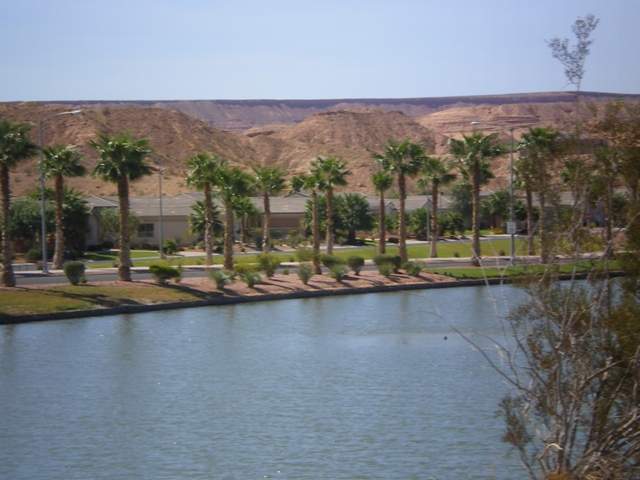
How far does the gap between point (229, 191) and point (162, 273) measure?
363 inches

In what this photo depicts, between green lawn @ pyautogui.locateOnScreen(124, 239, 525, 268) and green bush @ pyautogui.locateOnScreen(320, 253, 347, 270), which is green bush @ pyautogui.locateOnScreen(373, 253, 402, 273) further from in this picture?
green lawn @ pyautogui.locateOnScreen(124, 239, 525, 268)

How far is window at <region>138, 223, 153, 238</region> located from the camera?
80.7 m

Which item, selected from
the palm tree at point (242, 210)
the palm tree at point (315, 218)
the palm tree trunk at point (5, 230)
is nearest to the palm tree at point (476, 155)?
the palm tree at point (315, 218)

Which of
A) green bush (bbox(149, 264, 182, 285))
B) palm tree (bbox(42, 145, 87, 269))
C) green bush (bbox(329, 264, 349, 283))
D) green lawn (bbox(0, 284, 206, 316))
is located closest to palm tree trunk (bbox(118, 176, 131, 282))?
green bush (bbox(149, 264, 182, 285))

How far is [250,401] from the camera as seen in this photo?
22.4 metres

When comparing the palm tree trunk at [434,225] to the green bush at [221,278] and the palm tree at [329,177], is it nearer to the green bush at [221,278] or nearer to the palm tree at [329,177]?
the palm tree at [329,177]

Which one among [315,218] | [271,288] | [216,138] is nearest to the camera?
[271,288]

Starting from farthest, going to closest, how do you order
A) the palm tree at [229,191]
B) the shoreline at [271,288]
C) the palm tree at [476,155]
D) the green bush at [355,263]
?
the palm tree at [476,155], the green bush at [355,263], the palm tree at [229,191], the shoreline at [271,288]

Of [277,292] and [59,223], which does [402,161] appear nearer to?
[277,292]

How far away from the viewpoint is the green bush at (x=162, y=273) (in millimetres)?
44000

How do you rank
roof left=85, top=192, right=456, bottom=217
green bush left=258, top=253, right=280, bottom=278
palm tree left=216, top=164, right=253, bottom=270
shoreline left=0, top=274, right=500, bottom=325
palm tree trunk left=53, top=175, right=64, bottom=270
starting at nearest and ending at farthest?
shoreline left=0, top=274, right=500, bottom=325 → green bush left=258, top=253, right=280, bottom=278 → palm tree left=216, top=164, right=253, bottom=270 → palm tree trunk left=53, top=175, right=64, bottom=270 → roof left=85, top=192, right=456, bottom=217

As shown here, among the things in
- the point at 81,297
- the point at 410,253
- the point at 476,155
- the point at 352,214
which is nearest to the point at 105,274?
the point at 81,297

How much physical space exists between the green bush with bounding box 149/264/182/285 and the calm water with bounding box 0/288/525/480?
7.48m

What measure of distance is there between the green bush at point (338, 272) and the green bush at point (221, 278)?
6052 millimetres
